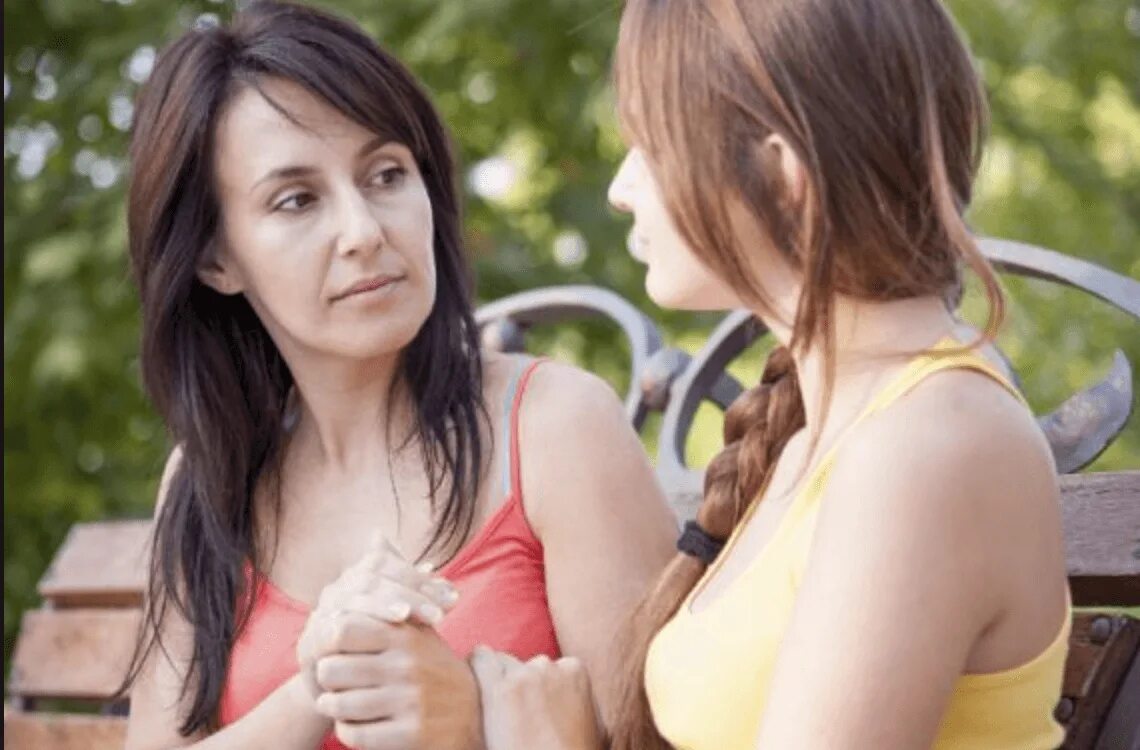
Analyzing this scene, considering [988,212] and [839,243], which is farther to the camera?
[988,212]

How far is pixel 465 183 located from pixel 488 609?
2709mm

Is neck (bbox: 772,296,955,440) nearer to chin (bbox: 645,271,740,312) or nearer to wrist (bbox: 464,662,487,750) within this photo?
chin (bbox: 645,271,740,312)

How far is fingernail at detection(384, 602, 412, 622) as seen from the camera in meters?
1.93

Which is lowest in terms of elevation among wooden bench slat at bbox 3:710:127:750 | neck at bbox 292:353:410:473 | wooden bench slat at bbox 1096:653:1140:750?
wooden bench slat at bbox 3:710:127:750

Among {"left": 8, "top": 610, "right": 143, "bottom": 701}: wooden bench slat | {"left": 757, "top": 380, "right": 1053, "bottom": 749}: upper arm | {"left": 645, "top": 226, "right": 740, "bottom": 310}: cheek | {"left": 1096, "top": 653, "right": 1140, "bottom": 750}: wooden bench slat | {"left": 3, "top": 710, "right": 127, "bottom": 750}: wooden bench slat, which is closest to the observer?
{"left": 757, "top": 380, "right": 1053, "bottom": 749}: upper arm

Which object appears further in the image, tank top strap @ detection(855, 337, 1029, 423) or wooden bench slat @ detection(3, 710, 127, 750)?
wooden bench slat @ detection(3, 710, 127, 750)

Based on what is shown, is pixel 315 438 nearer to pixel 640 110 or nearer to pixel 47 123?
pixel 640 110

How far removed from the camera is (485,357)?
7.97 ft

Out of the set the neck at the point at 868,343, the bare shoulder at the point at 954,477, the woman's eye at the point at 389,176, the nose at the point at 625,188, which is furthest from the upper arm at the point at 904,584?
the woman's eye at the point at 389,176

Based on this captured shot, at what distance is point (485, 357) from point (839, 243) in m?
0.94

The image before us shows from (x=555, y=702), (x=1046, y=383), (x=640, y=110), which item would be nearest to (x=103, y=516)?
(x=1046, y=383)

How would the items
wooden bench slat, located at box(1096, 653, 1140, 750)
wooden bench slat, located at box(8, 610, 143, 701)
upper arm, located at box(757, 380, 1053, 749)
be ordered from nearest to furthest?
1. upper arm, located at box(757, 380, 1053, 749)
2. wooden bench slat, located at box(1096, 653, 1140, 750)
3. wooden bench slat, located at box(8, 610, 143, 701)

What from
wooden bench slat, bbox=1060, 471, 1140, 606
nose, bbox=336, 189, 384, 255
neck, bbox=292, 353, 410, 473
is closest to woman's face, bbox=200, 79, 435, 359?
nose, bbox=336, 189, 384, 255

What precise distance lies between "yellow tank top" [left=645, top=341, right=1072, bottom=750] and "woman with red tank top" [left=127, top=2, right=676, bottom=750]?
1.27ft
